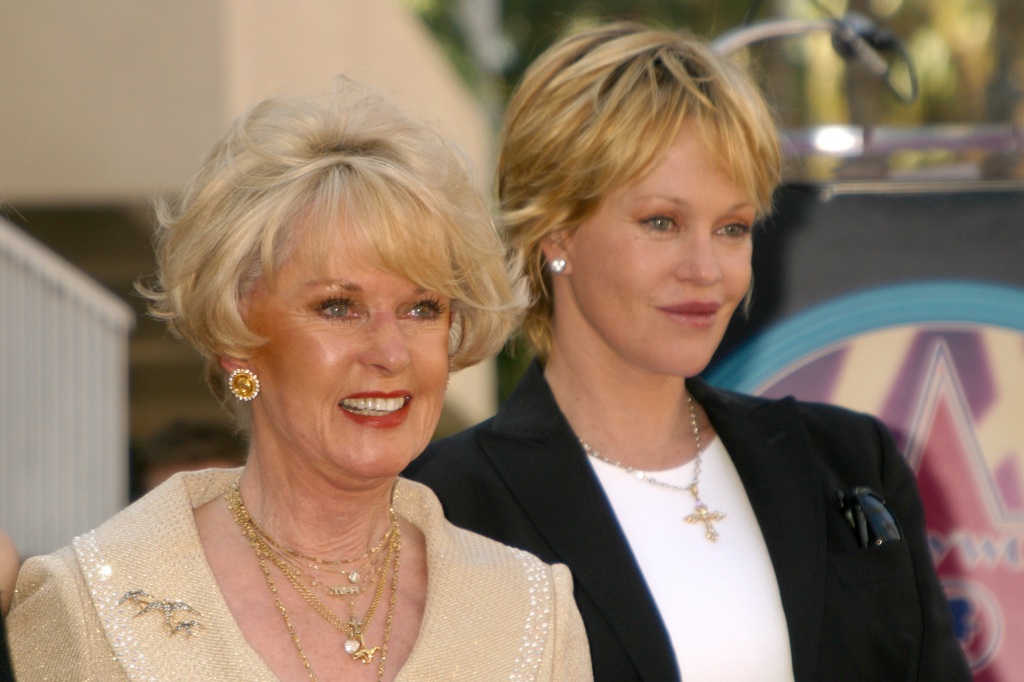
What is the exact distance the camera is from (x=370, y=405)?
8.51 feet

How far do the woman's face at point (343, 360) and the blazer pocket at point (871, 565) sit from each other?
1.14m

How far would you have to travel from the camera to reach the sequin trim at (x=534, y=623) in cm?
271

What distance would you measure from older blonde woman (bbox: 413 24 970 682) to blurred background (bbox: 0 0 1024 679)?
1.40ft

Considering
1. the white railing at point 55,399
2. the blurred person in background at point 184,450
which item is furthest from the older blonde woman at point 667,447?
the white railing at point 55,399

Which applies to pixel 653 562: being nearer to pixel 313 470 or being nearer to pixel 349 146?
pixel 313 470

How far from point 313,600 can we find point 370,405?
37cm

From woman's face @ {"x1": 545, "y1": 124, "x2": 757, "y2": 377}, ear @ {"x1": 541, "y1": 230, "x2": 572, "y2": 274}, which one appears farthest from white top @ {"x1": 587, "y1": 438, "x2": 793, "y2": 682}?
ear @ {"x1": 541, "y1": 230, "x2": 572, "y2": 274}

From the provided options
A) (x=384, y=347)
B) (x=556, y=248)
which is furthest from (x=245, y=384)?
(x=556, y=248)

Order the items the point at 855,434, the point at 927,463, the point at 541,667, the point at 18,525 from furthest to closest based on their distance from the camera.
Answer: the point at 18,525 → the point at 927,463 → the point at 855,434 → the point at 541,667

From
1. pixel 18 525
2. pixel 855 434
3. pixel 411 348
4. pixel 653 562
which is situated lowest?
pixel 18 525

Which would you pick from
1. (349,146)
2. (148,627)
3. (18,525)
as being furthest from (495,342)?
(18,525)

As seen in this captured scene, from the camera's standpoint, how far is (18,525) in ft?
21.0

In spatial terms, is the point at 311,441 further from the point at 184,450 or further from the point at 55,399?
the point at 55,399

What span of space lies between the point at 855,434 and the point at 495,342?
3.55 feet
